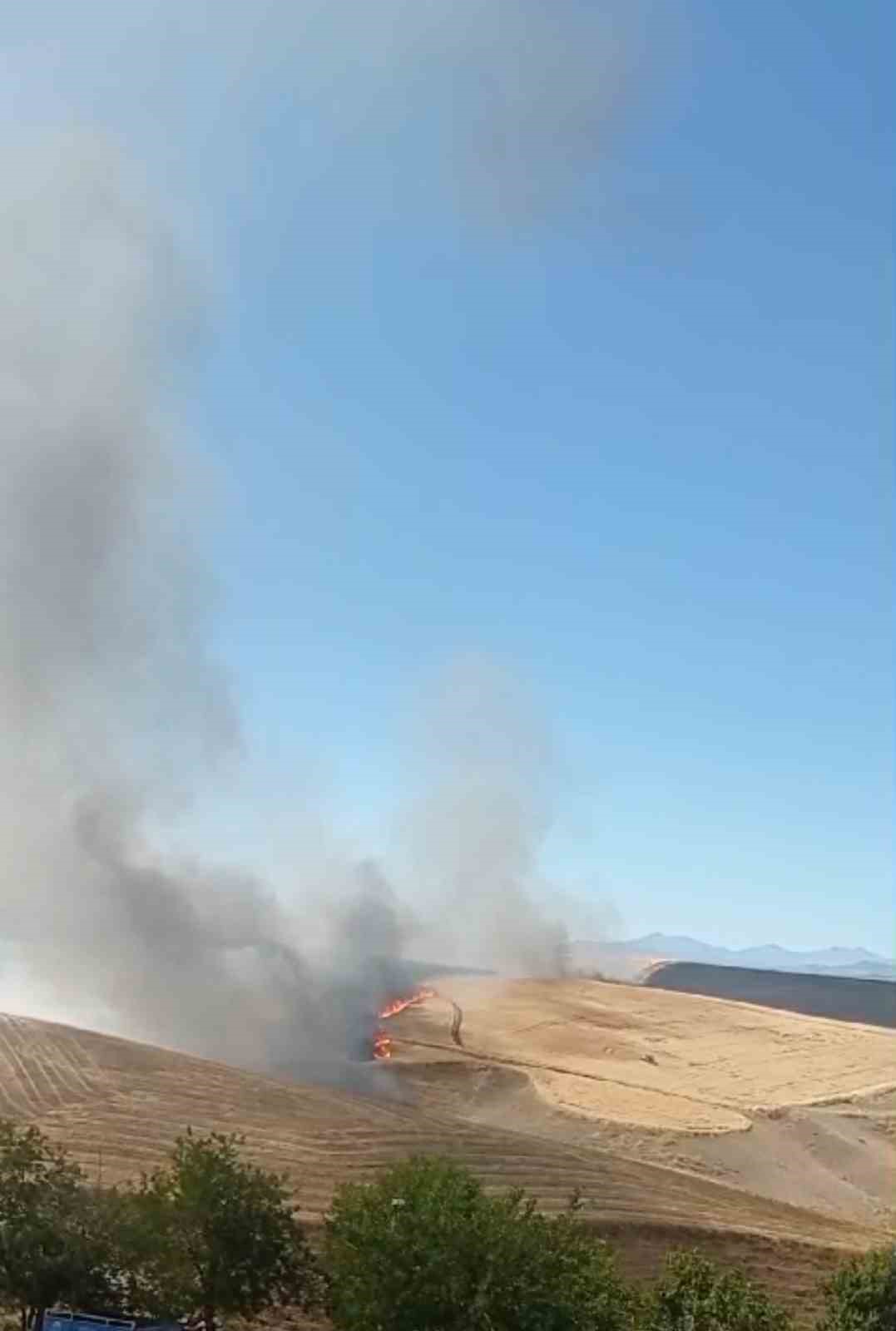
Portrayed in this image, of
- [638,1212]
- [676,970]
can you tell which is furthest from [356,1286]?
[676,970]

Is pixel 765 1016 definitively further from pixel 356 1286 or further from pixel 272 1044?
pixel 356 1286

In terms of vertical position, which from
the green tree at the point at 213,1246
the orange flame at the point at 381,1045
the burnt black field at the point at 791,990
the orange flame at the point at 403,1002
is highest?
the burnt black field at the point at 791,990

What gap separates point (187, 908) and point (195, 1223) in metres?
75.2

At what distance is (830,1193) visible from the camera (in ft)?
176

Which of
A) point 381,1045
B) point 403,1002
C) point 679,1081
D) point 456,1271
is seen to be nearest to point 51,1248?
point 456,1271

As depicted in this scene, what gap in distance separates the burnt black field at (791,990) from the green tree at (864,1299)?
8647 centimetres

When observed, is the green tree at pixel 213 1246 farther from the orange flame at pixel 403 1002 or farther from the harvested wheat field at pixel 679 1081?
the orange flame at pixel 403 1002

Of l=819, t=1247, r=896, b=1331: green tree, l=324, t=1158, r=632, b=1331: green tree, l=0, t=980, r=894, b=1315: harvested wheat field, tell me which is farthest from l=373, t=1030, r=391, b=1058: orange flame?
l=324, t=1158, r=632, b=1331: green tree

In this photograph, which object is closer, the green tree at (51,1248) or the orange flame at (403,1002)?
the green tree at (51,1248)

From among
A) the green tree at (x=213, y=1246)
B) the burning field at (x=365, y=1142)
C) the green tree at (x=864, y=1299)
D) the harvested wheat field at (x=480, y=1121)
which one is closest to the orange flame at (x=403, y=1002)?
the harvested wheat field at (x=480, y=1121)

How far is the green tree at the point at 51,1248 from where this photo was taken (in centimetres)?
2612

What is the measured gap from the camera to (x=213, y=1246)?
27.9m

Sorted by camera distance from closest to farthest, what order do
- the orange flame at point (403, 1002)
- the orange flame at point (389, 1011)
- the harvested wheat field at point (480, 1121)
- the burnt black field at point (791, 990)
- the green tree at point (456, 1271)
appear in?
the green tree at point (456, 1271) → the harvested wheat field at point (480, 1121) → the orange flame at point (389, 1011) → the orange flame at point (403, 1002) → the burnt black field at point (791, 990)

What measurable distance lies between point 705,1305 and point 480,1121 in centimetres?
3390
